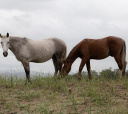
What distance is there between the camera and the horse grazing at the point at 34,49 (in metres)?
7.49

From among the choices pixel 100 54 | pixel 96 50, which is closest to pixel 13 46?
pixel 96 50

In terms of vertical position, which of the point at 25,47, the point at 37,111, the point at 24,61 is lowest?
the point at 37,111

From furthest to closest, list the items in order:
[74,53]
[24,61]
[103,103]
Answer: [74,53] → [24,61] → [103,103]

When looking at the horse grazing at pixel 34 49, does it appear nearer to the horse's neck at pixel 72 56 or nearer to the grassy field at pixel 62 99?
the horse's neck at pixel 72 56

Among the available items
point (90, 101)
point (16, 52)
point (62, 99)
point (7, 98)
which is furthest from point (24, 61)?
point (90, 101)

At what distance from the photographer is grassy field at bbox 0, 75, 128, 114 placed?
4691 millimetres

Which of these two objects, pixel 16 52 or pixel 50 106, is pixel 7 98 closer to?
pixel 50 106

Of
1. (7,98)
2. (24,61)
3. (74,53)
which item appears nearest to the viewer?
(7,98)

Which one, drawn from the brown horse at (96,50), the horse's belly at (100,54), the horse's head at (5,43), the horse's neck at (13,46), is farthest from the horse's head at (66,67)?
the horse's head at (5,43)

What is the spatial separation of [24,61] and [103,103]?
366 centimetres

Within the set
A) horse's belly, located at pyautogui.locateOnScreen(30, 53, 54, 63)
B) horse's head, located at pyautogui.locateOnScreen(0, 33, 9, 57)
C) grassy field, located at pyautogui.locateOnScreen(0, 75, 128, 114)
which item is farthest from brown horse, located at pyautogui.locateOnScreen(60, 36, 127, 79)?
horse's head, located at pyautogui.locateOnScreen(0, 33, 9, 57)

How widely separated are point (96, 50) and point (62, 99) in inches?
140

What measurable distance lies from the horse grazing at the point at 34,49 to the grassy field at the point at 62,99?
1.05m

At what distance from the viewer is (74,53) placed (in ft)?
27.5
